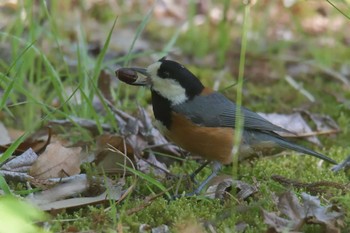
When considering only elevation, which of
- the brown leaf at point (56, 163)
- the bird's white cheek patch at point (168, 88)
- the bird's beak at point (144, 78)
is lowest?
the brown leaf at point (56, 163)

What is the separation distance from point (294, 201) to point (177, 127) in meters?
1.01

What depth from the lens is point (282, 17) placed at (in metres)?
7.61

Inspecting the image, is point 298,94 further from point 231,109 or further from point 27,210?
point 27,210

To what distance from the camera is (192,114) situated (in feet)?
11.5

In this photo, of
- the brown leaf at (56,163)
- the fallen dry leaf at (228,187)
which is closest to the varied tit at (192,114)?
the fallen dry leaf at (228,187)

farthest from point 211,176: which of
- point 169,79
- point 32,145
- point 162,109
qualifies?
point 32,145

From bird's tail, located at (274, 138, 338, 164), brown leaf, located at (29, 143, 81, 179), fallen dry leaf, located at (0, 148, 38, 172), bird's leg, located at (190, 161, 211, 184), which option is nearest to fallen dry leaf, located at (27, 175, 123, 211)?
brown leaf, located at (29, 143, 81, 179)

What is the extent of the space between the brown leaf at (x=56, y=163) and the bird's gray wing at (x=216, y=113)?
24.5 inches

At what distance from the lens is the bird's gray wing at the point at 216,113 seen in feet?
11.5

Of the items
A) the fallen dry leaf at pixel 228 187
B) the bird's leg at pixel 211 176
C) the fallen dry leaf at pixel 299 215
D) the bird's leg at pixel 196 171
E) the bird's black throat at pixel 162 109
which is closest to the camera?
the fallen dry leaf at pixel 299 215

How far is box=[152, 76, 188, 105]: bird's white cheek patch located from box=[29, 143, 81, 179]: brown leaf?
0.60 metres

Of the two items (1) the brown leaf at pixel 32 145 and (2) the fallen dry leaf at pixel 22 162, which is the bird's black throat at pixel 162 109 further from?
(2) the fallen dry leaf at pixel 22 162

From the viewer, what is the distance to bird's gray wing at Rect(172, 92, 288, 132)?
3.51 metres

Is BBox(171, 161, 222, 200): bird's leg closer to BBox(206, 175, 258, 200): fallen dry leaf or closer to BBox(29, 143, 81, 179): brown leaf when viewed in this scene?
BBox(206, 175, 258, 200): fallen dry leaf
